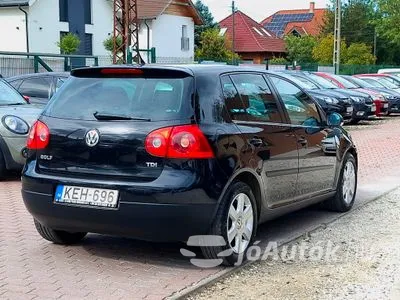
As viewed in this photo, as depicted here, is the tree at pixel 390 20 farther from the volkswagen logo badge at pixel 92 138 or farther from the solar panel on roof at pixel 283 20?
the volkswagen logo badge at pixel 92 138

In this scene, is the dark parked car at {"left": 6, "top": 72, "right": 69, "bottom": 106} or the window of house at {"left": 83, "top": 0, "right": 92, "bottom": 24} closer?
the dark parked car at {"left": 6, "top": 72, "right": 69, "bottom": 106}

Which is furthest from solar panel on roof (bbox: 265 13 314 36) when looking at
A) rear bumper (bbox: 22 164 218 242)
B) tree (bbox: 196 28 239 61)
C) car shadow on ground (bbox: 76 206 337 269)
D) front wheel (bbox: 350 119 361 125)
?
rear bumper (bbox: 22 164 218 242)

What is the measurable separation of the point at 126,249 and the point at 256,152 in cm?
144

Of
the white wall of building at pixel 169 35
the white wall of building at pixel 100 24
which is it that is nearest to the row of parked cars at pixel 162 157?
the white wall of building at pixel 100 24

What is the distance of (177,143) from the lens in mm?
4863

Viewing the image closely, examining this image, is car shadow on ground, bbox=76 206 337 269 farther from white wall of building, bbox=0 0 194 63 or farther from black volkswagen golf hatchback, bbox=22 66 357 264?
white wall of building, bbox=0 0 194 63

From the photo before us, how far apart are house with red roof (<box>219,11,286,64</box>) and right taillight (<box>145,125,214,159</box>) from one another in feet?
203

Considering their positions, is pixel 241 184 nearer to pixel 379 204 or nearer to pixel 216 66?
pixel 216 66

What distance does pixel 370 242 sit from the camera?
→ 6152 mm

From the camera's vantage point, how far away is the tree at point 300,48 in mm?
64250

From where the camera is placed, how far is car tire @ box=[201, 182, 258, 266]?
5091 mm

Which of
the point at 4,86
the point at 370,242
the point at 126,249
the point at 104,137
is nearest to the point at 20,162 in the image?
the point at 4,86

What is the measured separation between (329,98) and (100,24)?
1087 inches

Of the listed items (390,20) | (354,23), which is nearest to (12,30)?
(390,20)
